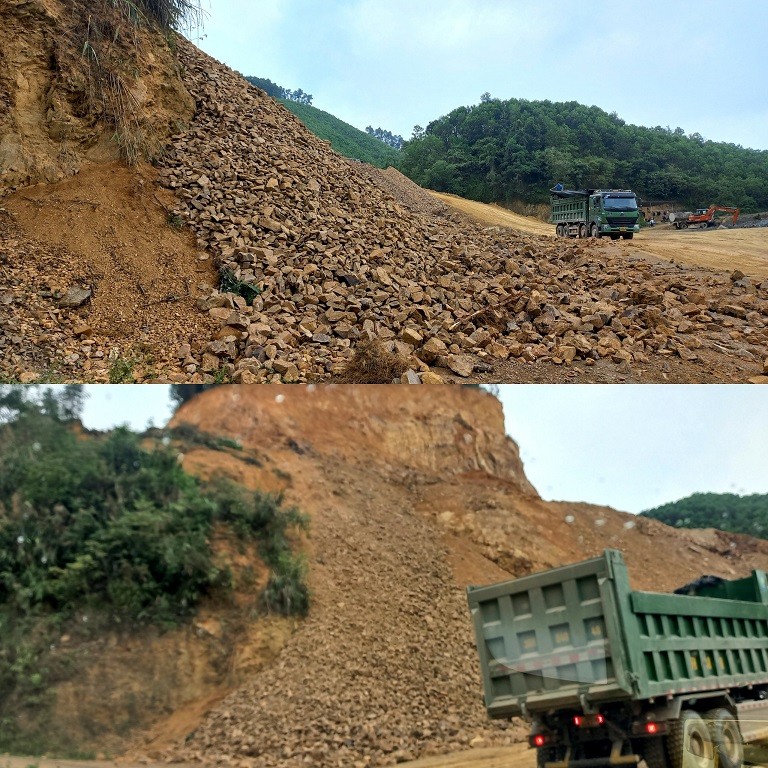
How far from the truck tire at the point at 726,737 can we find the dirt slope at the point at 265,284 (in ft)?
14.6

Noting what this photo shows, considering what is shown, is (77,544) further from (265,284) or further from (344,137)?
(344,137)

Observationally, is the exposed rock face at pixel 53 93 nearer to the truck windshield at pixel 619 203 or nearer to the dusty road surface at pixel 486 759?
the dusty road surface at pixel 486 759

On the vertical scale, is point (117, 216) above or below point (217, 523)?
above

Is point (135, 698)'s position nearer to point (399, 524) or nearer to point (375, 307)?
point (399, 524)

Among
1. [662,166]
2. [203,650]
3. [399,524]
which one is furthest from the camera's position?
[662,166]

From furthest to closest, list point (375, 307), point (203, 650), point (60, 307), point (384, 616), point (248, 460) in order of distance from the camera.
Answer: point (375, 307) < point (60, 307) < point (384, 616) < point (248, 460) < point (203, 650)

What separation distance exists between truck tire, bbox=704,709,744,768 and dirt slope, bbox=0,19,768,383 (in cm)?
446

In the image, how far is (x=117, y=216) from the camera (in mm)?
12234

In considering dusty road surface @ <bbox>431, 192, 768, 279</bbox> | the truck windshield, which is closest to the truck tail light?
dusty road surface @ <bbox>431, 192, 768, 279</bbox>

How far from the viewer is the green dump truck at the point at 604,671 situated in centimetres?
432

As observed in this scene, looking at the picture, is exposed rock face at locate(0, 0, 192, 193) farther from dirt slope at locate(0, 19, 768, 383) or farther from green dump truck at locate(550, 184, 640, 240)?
green dump truck at locate(550, 184, 640, 240)

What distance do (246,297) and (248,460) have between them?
5993mm

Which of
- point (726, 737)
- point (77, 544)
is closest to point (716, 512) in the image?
point (726, 737)

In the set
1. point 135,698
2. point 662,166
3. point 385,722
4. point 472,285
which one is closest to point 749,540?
point 472,285
